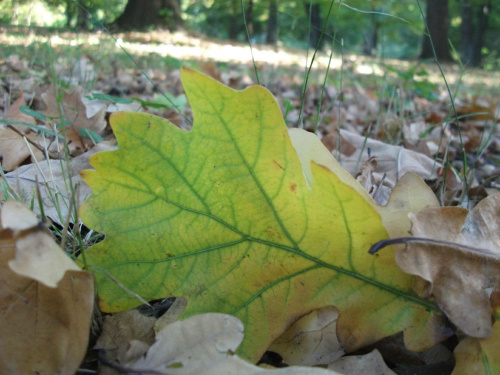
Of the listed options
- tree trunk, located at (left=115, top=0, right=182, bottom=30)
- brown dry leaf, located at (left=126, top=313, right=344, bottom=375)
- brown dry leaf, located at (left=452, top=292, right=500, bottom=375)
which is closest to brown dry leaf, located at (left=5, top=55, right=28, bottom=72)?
brown dry leaf, located at (left=126, top=313, right=344, bottom=375)

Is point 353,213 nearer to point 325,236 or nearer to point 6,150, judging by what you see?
point 325,236

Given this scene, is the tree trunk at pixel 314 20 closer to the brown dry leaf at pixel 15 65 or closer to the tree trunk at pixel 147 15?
the brown dry leaf at pixel 15 65

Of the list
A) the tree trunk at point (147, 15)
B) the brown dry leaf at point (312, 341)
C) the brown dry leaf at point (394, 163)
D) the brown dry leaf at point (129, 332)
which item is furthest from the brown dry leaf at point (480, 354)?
the tree trunk at point (147, 15)

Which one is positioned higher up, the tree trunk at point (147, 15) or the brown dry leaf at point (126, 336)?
the tree trunk at point (147, 15)

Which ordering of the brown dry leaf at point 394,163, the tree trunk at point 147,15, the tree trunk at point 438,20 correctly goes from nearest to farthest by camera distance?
1. the brown dry leaf at point 394,163
2. the tree trunk at point 147,15
3. the tree trunk at point 438,20

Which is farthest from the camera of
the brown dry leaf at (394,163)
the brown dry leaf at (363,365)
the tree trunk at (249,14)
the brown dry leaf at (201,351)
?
the tree trunk at (249,14)

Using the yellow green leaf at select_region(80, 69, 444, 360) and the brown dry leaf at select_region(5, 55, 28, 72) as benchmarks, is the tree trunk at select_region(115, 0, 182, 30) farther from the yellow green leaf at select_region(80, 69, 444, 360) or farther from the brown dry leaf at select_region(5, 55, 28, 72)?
the yellow green leaf at select_region(80, 69, 444, 360)

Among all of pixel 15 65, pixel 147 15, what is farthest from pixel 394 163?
pixel 147 15
